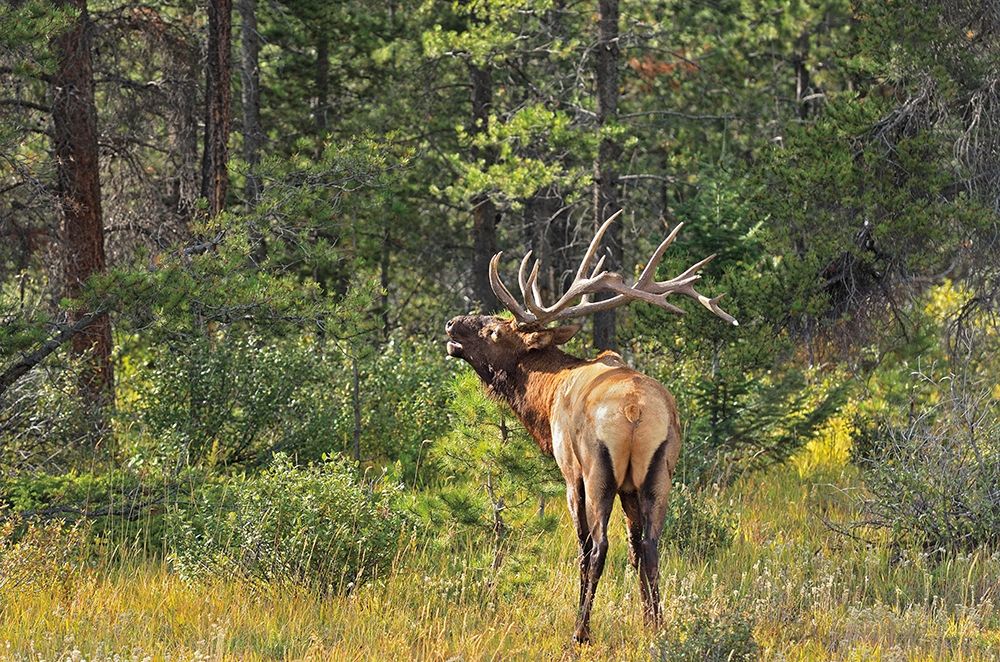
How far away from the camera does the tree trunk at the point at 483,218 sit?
18250 millimetres

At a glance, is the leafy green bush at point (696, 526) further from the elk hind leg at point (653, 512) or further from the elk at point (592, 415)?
the elk hind leg at point (653, 512)

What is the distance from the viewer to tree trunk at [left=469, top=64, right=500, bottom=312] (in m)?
18.2

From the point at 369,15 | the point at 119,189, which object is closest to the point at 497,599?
the point at 119,189

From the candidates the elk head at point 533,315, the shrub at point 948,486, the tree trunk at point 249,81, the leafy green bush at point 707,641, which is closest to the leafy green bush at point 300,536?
the elk head at point 533,315

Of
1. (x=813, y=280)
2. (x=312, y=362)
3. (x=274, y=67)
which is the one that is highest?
(x=274, y=67)

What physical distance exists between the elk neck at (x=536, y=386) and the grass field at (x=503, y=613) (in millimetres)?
822

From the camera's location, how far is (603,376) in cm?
686

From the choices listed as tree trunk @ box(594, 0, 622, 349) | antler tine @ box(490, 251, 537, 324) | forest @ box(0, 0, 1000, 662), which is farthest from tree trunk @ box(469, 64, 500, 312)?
antler tine @ box(490, 251, 537, 324)

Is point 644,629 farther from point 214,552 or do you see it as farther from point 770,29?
point 770,29

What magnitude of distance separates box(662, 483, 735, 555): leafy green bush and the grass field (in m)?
0.34

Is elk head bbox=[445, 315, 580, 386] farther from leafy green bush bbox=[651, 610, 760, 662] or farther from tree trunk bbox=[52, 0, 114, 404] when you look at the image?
tree trunk bbox=[52, 0, 114, 404]

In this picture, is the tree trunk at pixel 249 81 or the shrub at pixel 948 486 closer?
the shrub at pixel 948 486

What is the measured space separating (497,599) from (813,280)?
5.31 m

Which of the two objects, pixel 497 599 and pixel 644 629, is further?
pixel 497 599
